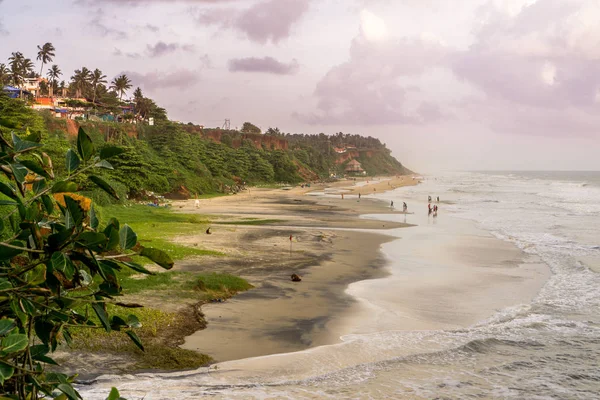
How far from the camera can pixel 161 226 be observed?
33.5 meters

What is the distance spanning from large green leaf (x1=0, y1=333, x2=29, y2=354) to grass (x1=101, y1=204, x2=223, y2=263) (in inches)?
748

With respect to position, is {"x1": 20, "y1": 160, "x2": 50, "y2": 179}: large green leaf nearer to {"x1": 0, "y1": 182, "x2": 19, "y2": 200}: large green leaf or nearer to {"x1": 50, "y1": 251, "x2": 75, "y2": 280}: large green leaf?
{"x1": 0, "y1": 182, "x2": 19, "y2": 200}: large green leaf

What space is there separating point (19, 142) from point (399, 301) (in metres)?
18.4

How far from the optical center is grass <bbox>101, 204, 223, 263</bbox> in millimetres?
24483

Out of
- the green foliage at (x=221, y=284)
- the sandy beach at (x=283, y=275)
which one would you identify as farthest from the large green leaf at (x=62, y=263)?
the green foliage at (x=221, y=284)

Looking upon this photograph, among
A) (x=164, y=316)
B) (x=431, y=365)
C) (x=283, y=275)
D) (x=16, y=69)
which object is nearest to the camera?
(x=431, y=365)

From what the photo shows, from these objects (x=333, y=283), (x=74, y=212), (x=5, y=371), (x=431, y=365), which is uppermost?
(x=74, y=212)

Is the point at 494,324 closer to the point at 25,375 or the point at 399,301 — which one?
the point at 399,301

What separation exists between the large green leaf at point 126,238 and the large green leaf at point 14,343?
0.59m

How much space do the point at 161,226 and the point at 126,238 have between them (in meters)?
32.1

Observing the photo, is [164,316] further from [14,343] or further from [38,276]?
[14,343]

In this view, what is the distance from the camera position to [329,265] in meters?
25.7

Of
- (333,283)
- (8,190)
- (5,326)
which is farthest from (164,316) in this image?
(5,326)

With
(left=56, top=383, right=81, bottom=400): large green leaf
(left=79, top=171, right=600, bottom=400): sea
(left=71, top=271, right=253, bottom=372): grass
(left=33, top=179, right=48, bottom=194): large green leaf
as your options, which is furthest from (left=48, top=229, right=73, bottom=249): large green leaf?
(left=71, top=271, right=253, bottom=372): grass
